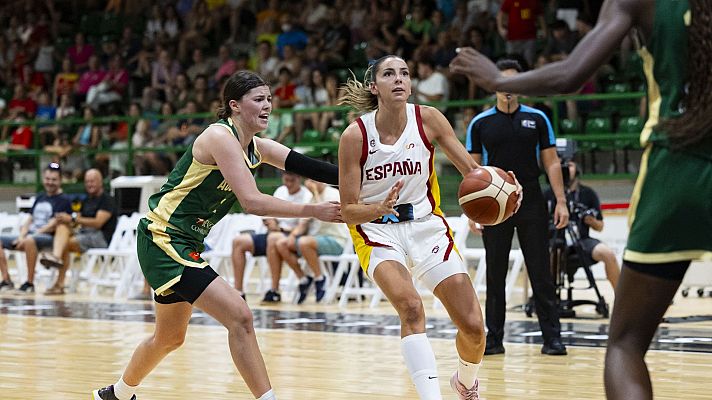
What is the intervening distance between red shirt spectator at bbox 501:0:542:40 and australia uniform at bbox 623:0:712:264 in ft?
44.1

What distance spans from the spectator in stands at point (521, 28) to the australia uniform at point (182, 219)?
11.6m

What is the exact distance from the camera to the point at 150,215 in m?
5.61

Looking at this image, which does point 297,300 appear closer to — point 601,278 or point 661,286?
point 601,278

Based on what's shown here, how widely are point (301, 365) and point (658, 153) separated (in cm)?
500

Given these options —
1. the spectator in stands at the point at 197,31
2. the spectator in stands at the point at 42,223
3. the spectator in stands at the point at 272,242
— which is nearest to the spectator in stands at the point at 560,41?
the spectator in stands at the point at 272,242

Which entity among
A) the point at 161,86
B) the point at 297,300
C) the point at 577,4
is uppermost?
the point at 577,4

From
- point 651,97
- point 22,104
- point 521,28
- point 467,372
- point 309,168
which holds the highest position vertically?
point 651,97

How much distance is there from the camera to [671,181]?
11.0 ft

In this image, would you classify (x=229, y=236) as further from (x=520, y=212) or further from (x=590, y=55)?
(x=590, y=55)

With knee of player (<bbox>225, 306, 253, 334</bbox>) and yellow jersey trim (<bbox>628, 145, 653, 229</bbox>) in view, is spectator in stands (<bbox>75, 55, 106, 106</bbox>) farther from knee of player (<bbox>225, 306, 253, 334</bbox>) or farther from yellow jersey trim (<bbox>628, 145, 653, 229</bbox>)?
yellow jersey trim (<bbox>628, 145, 653, 229</bbox>)

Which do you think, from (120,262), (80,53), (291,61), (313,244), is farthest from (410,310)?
(80,53)

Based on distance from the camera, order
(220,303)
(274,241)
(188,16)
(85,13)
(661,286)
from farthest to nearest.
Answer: (85,13) → (188,16) → (274,241) → (220,303) → (661,286)

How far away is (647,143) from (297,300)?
9755 mm

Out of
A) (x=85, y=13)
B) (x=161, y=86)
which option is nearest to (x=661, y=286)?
(x=161, y=86)
